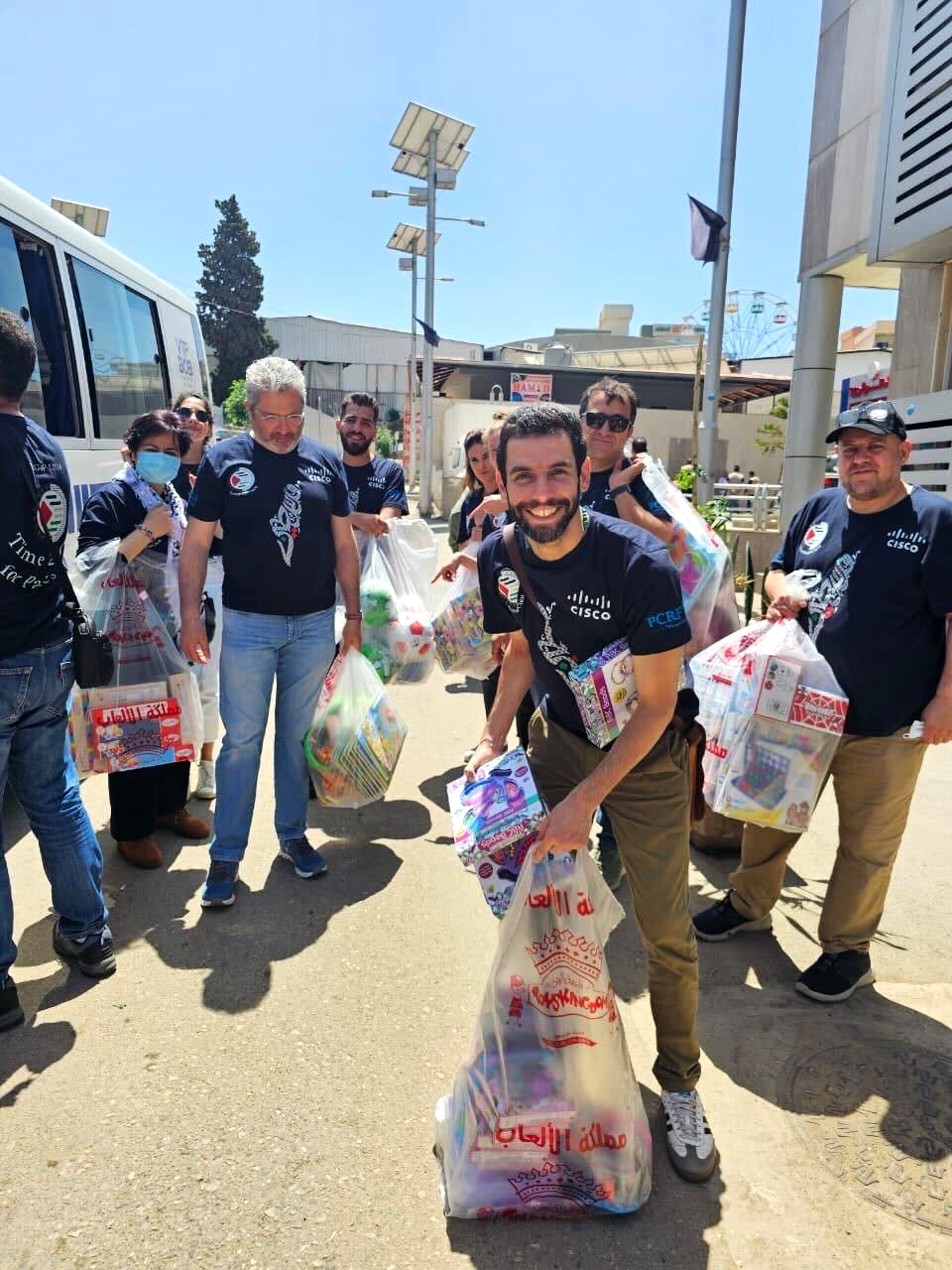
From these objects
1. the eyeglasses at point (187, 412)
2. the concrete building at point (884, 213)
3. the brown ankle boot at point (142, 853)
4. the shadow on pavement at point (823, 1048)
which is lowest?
the shadow on pavement at point (823, 1048)

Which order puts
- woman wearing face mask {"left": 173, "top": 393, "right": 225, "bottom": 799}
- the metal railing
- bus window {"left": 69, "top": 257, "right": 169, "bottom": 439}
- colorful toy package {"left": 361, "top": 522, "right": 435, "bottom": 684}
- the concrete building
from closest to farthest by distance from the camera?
woman wearing face mask {"left": 173, "top": 393, "right": 225, "bottom": 799}
colorful toy package {"left": 361, "top": 522, "right": 435, "bottom": 684}
bus window {"left": 69, "top": 257, "right": 169, "bottom": 439}
the concrete building
the metal railing

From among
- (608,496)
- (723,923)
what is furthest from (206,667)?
(723,923)

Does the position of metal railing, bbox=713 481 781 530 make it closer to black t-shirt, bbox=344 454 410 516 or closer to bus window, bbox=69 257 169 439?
black t-shirt, bbox=344 454 410 516

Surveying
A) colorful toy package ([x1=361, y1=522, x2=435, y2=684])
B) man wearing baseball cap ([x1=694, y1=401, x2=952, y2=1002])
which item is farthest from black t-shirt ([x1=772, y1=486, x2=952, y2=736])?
colorful toy package ([x1=361, y1=522, x2=435, y2=684])

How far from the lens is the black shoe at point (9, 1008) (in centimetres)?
254

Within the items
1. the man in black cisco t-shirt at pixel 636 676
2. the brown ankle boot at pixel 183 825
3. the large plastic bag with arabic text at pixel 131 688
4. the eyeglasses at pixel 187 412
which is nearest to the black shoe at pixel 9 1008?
the large plastic bag with arabic text at pixel 131 688

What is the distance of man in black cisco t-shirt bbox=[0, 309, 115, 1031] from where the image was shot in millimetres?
2445

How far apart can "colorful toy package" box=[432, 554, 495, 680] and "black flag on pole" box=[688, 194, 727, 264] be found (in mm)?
6926

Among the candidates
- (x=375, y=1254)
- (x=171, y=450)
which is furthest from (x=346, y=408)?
(x=375, y=1254)

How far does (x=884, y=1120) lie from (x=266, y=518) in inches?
110

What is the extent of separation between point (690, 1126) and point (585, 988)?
0.57 meters

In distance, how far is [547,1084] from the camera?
1906 mm

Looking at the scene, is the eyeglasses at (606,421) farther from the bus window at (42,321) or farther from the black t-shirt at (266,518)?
the bus window at (42,321)

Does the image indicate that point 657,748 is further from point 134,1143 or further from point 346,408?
point 346,408
